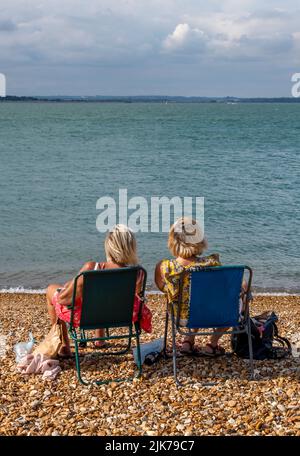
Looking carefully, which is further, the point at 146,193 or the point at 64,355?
the point at 146,193

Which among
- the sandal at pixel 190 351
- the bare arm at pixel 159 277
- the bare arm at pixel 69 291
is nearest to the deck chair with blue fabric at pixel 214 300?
the bare arm at pixel 159 277

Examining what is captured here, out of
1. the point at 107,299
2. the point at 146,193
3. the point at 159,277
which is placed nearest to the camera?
the point at 107,299

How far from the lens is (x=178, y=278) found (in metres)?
5.01

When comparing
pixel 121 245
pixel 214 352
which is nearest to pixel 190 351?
pixel 214 352

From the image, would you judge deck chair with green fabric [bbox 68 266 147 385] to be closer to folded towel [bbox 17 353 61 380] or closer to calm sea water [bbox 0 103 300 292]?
folded towel [bbox 17 353 61 380]

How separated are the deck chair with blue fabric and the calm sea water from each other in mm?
6776

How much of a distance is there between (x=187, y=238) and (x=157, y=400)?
4.01ft

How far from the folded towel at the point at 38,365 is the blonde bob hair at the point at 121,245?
98 centimetres

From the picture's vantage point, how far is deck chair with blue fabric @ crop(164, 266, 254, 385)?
4.83m

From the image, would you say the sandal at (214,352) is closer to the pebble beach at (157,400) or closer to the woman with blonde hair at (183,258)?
the pebble beach at (157,400)

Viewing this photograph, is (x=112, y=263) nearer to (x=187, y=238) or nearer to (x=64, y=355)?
(x=187, y=238)

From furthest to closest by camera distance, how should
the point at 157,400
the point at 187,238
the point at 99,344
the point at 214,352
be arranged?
the point at 99,344
the point at 214,352
the point at 187,238
the point at 157,400

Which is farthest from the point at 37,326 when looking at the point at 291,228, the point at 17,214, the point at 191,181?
the point at 191,181

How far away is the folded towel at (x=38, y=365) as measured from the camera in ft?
16.9
